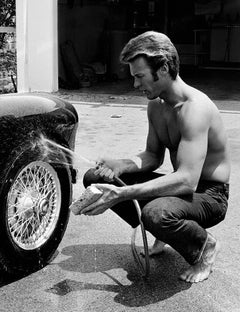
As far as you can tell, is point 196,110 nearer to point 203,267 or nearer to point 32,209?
point 203,267

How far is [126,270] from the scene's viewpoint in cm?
385

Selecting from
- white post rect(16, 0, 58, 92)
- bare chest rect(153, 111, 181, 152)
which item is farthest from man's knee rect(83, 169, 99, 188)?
white post rect(16, 0, 58, 92)

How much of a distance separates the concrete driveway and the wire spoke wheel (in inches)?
9.1

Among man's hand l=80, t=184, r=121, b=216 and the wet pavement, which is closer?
man's hand l=80, t=184, r=121, b=216

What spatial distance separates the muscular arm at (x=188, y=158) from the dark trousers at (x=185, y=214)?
7 cm

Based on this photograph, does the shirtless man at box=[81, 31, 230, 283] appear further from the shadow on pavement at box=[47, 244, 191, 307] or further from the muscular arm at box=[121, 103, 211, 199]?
the shadow on pavement at box=[47, 244, 191, 307]

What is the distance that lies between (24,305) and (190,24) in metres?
18.3

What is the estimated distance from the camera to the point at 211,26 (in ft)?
64.5

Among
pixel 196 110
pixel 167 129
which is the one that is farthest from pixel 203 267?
pixel 196 110

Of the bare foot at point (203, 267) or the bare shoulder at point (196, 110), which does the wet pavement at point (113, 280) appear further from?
the bare shoulder at point (196, 110)

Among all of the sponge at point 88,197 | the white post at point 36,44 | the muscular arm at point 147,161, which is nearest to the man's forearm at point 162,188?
the sponge at point 88,197

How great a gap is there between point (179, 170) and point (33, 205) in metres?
0.96

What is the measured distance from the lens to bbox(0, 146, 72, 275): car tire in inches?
137

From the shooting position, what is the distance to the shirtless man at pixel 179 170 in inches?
130
